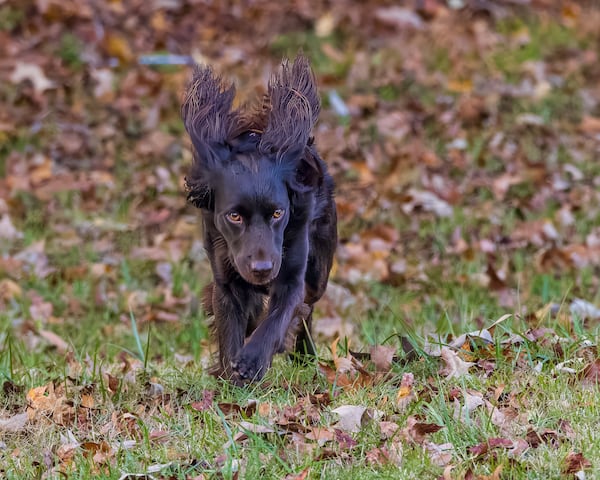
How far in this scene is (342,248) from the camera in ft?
24.2

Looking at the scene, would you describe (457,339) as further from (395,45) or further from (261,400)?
(395,45)

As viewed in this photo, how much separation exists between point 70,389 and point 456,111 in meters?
5.62

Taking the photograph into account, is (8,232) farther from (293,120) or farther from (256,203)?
(256,203)

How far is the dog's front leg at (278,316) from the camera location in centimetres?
443

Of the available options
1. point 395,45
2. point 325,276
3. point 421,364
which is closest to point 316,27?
point 395,45

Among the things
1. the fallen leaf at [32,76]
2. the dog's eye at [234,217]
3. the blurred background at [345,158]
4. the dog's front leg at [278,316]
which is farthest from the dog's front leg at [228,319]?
the fallen leaf at [32,76]

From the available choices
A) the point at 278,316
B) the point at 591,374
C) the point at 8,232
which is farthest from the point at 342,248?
the point at 591,374

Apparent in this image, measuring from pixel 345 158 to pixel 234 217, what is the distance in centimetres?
441

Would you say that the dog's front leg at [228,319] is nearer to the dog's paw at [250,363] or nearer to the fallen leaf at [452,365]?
the dog's paw at [250,363]

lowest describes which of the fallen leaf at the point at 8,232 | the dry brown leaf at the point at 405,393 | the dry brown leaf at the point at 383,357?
the fallen leaf at the point at 8,232

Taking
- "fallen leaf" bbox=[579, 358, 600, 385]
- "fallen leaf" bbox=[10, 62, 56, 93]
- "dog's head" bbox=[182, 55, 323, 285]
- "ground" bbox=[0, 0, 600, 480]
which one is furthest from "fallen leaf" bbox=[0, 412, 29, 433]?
"fallen leaf" bbox=[10, 62, 56, 93]

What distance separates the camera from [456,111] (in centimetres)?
938

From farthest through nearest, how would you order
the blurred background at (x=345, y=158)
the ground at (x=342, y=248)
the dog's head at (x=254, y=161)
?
1. the blurred background at (x=345, y=158)
2. the dog's head at (x=254, y=161)
3. the ground at (x=342, y=248)

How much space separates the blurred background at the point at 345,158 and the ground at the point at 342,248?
2 centimetres
